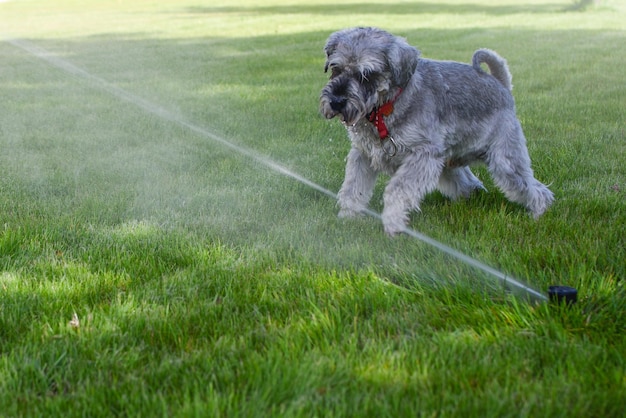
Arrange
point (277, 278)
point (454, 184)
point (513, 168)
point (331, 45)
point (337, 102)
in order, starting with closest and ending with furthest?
point (277, 278)
point (337, 102)
point (331, 45)
point (513, 168)
point (454, 184)

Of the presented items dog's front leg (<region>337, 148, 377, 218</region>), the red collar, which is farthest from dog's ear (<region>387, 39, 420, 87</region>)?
dog's front leg (<region>337, 148, 377, 218</region>)

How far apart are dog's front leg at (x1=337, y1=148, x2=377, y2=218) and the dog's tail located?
1379mm

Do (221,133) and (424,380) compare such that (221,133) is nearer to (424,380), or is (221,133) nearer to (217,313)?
(217,313)

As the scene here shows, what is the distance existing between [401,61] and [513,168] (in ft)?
4.92

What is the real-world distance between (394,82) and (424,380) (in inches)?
109

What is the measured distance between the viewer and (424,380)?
2.81 m

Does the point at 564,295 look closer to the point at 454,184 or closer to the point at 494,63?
the point at 454,184

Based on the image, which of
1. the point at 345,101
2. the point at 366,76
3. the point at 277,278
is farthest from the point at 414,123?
the point at 277,278

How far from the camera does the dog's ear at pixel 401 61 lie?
489cm

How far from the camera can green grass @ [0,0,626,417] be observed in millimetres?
2762

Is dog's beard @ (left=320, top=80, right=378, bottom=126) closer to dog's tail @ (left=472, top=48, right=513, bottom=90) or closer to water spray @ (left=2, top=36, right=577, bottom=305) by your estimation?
water spray @ (left=2, top=36, right=577, bottom=305)

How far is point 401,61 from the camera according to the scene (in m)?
4.95

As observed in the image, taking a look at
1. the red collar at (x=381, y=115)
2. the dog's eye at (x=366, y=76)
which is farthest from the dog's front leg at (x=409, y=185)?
the dog's eye at (x=366, y=76)

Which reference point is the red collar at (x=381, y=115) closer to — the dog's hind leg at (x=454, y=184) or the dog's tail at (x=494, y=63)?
the dog's hind leg at (x=454, y=184)
